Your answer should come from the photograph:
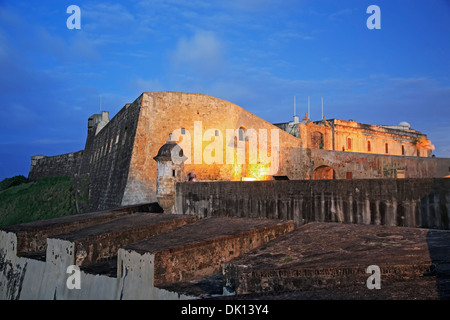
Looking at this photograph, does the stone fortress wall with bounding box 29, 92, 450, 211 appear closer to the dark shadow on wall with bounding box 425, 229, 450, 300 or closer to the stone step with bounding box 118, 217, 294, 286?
the stone step with bounding box 118, 217, 294, 286

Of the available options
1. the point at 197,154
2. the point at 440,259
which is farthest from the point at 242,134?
the point at 440,259

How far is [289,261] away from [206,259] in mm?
1645

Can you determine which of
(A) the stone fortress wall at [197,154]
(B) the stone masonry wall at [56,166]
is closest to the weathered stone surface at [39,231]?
(A) the stone fortress wall at [197,154]

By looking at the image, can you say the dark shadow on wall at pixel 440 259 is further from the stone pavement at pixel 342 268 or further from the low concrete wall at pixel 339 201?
the low concrete wall at pixel 339 201

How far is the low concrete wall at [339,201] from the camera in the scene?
5188 millimetres

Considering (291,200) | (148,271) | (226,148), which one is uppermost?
(226,148)

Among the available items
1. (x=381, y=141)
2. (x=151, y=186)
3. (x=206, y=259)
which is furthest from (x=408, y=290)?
(x=381, y=141)

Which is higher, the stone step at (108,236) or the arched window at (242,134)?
the arched window at (242,134)

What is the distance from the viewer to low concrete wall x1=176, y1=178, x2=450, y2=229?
5.19 meters

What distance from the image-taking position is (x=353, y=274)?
279 cm

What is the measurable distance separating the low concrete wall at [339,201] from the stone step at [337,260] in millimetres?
1038

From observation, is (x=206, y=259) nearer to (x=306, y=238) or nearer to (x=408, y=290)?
(x=306, y=238)

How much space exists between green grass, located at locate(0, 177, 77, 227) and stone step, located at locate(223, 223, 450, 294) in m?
23.9

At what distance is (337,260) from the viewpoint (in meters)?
3.14
